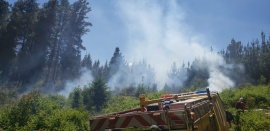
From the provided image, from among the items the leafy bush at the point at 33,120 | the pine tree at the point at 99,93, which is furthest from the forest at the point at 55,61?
the leafy bush at the point at 33,120

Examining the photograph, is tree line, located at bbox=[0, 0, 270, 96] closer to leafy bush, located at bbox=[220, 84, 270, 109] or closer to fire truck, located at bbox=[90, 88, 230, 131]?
leafy bush, located at bbox=[220, 84, 270, 109]

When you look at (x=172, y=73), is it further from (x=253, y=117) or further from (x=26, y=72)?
(x=253, y=117)

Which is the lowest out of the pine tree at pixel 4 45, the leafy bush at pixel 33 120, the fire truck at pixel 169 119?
the leafy bush at pixel 33 120

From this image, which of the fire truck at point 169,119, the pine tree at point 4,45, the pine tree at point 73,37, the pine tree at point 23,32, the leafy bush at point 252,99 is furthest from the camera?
the pine tree at point 73,37

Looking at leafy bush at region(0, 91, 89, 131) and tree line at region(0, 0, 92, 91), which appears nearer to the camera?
leafy bush at region(0, 91, 89, 131)

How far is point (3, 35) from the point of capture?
42.2 m

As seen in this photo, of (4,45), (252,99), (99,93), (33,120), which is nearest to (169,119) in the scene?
(33,120)

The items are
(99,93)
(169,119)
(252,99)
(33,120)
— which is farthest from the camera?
(99,93)

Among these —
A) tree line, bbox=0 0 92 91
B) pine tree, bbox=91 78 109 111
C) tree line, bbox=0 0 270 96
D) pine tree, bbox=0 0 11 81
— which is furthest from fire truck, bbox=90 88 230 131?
pine tree, bbox=0 0 11 81

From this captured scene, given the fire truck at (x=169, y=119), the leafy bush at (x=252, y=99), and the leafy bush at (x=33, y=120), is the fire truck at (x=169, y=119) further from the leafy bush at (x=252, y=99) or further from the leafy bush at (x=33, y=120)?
the leafy bush at (x=252, y=99)

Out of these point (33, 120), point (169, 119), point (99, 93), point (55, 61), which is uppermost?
point (55, 61)

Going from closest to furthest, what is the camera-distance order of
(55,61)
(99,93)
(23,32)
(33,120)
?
1. (33,120)
2. (99,93)
3. (23,32)
4. (55,61)

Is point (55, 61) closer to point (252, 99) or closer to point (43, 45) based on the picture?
point (43, 45)

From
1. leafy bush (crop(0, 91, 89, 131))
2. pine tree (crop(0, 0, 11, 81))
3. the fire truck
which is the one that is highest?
pine tree (crop(0, 0, 11, 81))
